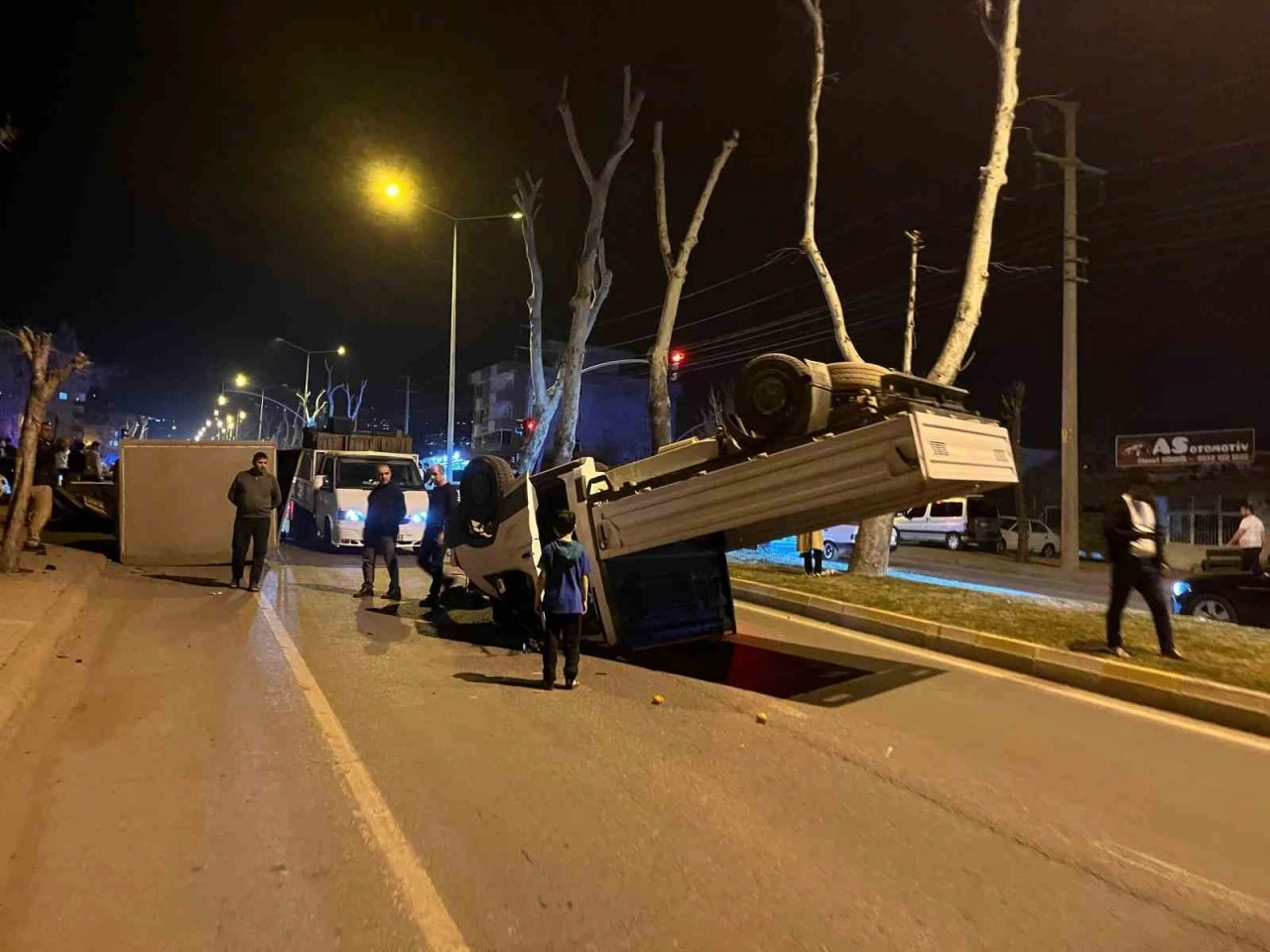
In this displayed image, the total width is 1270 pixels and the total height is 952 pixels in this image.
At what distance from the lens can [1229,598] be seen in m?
10.9

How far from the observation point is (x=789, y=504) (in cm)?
645

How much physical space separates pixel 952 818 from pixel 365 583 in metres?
8.32

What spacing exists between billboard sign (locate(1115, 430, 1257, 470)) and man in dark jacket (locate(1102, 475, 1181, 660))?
27.7 metres

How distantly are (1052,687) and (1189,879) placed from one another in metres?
3.61

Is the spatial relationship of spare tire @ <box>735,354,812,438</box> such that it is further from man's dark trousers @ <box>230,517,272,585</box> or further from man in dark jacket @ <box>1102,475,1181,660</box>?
man's dark trousers @ <box>230,517,272,585</box>

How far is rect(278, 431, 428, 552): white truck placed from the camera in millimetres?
15883

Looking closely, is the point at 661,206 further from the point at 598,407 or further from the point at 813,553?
the point at 598,407

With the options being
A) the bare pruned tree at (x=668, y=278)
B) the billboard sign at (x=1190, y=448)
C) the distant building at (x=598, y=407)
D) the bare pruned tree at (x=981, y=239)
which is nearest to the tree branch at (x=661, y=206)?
the bare pruned tree at (x=668, y=278)

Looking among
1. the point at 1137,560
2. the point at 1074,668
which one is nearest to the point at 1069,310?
the point at 1137,560

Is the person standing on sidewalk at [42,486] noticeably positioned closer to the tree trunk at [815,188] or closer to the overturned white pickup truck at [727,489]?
the overturned white pickup truck at [727,489]

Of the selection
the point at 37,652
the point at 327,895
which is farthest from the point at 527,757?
the point at 37,652

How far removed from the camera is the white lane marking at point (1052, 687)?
612 cm

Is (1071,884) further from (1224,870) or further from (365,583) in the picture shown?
(365,583)

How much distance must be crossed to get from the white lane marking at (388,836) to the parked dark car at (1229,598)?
1038 centimetres
